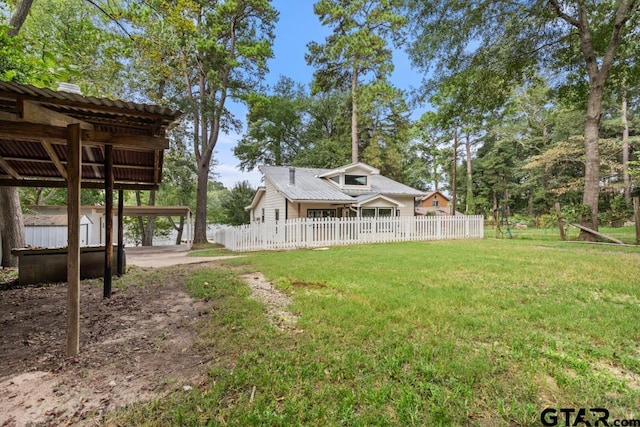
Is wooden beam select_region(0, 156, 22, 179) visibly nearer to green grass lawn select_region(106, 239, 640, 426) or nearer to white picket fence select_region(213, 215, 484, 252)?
green grass lawn select_region(106, 239, 640, 426)

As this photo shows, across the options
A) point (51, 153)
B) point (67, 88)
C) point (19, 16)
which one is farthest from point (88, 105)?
point (19, 16)

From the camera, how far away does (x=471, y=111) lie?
13.9 m

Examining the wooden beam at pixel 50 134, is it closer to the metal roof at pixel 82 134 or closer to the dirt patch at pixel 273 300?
the metal roof at pixel 82 134

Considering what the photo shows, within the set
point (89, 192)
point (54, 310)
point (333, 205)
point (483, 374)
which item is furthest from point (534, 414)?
point (89, 192)

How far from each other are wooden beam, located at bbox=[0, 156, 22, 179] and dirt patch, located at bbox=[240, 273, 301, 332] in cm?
463

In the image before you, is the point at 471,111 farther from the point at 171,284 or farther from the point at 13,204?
the point at 13,204

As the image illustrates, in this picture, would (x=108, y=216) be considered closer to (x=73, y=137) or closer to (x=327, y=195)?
(x=73, y=137)

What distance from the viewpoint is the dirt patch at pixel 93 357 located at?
2.08m

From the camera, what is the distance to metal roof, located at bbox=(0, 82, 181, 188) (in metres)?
2.68

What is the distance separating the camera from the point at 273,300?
4.50 metres

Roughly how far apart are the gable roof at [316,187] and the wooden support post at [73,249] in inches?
480

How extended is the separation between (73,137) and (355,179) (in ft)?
56.0

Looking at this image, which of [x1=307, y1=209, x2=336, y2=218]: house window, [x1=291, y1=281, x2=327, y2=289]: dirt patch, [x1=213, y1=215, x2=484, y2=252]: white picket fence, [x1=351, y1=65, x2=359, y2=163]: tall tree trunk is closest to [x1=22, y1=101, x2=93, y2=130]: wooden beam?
[x1=291, y1=281, x2=327, y2=289]: dirt patch

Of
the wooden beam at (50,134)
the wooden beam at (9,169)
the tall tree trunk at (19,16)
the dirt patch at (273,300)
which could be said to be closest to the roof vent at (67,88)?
the wooden beam at (50,134)
